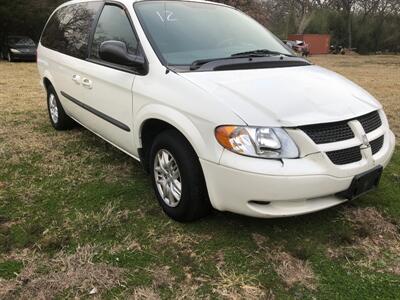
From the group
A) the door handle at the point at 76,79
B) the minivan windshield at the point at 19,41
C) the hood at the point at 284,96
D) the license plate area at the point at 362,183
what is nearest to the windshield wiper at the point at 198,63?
the hood at the point at 284,96

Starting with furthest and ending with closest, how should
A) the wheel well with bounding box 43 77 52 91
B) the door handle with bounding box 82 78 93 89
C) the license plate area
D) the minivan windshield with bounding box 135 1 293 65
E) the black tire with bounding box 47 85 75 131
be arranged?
1. the wheel well with bounding box 43 77 52 91
2. the black tire with bounding box 47 85 75 131
3. the door handle with bounding box 82 78 93 89
4. the minivan windshield with bounding box 135 1 293 65
5. the license plate area

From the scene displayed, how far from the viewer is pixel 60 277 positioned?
2.87 metres

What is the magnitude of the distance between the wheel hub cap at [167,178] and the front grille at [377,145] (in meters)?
1.43

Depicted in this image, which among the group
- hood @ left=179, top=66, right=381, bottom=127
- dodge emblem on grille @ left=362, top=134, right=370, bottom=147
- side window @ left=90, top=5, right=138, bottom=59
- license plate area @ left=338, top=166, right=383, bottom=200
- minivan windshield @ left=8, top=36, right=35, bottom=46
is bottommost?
minivan windshield @ left=8, top=36, right=35, bottom=46

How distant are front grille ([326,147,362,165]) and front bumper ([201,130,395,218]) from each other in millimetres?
41

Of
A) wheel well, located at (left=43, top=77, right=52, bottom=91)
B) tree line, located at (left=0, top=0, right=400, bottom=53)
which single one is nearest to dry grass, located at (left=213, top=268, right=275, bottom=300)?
wheel well, located at (left=43, top=77, right=52, bottom=91)

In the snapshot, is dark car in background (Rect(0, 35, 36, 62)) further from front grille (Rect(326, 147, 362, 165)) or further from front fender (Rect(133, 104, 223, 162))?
front grille (Rect(326, 147, 362, 165))

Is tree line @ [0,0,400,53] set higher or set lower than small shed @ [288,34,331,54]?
higher

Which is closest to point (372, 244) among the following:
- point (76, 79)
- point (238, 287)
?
point (238, 287)

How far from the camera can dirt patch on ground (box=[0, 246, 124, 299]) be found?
2752 millimetres

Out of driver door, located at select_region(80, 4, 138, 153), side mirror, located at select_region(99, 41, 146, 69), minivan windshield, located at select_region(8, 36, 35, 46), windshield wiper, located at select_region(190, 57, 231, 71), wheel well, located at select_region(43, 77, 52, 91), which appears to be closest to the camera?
windshield wiper, located at select_region(190, 57, 231, 71)

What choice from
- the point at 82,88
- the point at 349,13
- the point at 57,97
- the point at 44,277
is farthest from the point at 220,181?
the point at 349,13

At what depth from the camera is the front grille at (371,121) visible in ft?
11.0

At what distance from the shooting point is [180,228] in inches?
137
